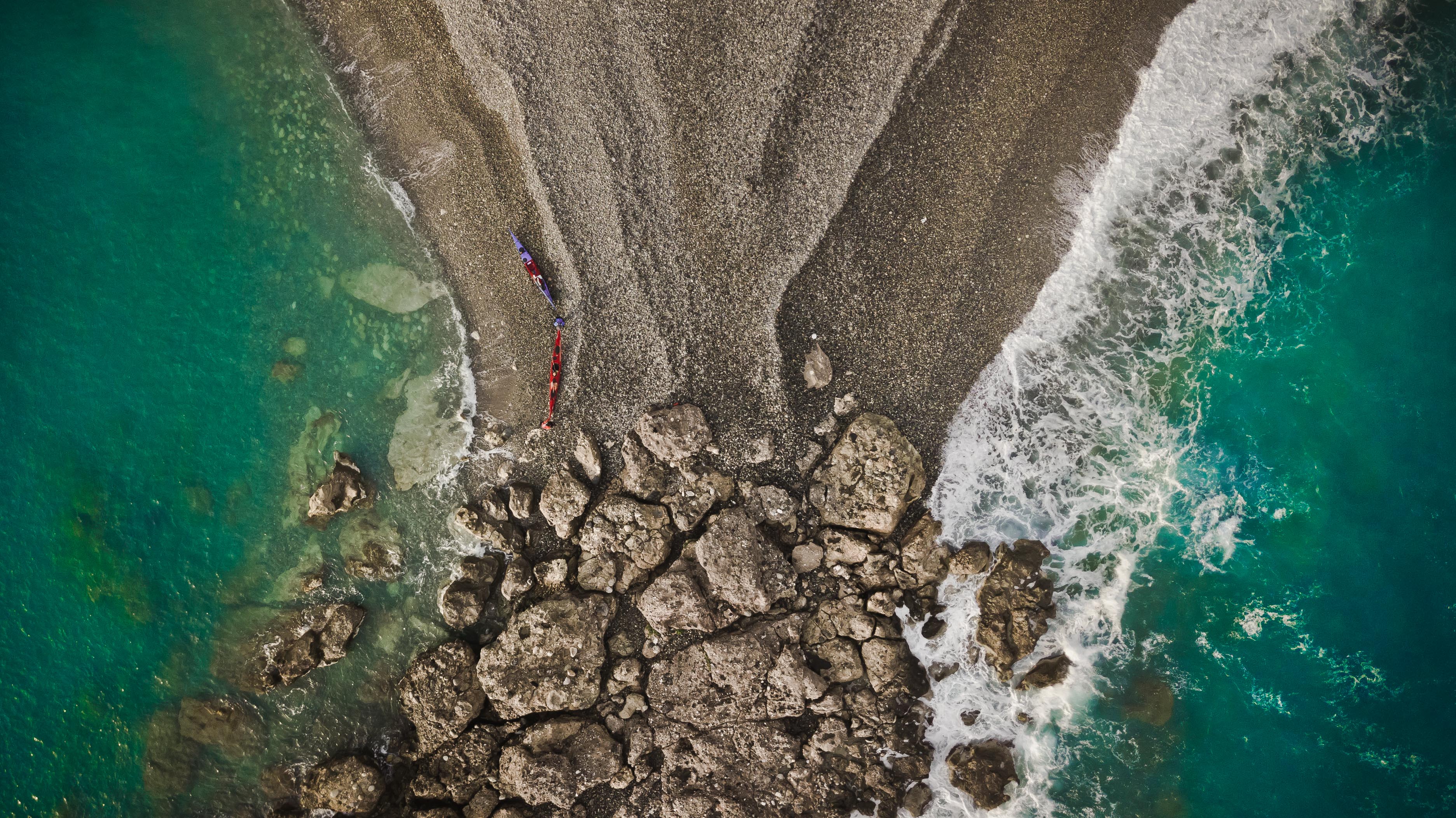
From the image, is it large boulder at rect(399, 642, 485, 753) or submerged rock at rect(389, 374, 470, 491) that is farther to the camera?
submerged rock at rect(389, 374, 470, 491)

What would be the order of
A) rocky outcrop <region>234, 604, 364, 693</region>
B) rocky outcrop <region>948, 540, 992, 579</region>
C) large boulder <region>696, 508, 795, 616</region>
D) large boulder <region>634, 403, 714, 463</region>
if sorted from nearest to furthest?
large boulder <region>634, 403, 714, 463</region>
large boulder <region>696, 508, 795, 616</region>
rocky outcrop <region>948, 540, 992, 579</region>
rocky outcrop <region>234, 604, 364, 693</region>

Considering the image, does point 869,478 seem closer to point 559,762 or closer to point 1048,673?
point 1048,673

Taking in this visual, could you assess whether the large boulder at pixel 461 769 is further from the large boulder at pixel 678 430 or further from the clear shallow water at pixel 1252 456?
the clear shallow water at pixel 1252 456

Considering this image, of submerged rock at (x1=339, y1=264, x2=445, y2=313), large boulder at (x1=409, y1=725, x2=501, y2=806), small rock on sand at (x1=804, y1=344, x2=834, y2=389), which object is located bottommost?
large boulder at (x1=409, y1=725, x2=501, y2=806)

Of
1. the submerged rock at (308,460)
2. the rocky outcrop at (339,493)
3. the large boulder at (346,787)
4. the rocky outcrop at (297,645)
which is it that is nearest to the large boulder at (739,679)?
the large boulder at (346,787)

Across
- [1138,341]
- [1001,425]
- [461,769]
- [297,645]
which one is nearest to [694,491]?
[1001,425]

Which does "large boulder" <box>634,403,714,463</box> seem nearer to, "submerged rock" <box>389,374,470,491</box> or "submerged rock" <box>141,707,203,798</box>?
"submerged rock" <box>389,374,470,491</box>

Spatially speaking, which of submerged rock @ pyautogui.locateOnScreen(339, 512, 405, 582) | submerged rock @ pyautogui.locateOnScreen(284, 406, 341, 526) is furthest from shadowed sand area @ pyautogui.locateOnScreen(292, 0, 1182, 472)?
submerged rock @ pyautogui.locateOnScreen(284, 406, 341, 526)
